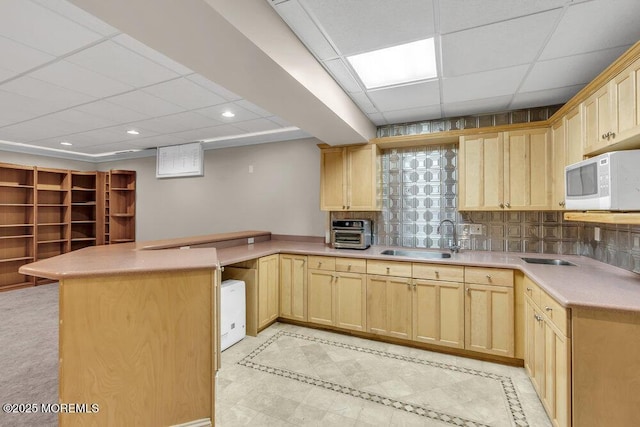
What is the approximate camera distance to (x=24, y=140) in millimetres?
4887

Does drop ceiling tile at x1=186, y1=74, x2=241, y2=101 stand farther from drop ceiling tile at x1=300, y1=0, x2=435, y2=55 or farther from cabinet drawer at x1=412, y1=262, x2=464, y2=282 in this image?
cabinet drawer at x1=412, y1=262, x2=464, y2=282

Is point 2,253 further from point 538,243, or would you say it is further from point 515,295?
point 538,243

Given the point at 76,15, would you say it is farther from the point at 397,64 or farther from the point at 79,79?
the point at 397,64

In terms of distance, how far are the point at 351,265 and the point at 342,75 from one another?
1.98m

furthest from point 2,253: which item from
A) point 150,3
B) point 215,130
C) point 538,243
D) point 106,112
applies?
point 538,243

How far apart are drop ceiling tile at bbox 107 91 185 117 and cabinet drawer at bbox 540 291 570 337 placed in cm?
385

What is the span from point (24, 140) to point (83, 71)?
12.5ft

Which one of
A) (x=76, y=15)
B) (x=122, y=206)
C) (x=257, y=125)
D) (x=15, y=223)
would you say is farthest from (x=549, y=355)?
(x=15, y=223)

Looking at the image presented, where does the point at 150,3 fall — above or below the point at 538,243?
above

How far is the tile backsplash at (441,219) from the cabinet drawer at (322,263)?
84 centimetres

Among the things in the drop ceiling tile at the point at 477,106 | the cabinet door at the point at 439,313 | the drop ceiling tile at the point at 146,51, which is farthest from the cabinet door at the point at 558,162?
the drop ceiling tile at the point at 146,51

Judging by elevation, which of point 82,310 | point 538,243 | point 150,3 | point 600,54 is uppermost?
point 600,54

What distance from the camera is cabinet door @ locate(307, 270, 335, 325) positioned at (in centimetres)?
346

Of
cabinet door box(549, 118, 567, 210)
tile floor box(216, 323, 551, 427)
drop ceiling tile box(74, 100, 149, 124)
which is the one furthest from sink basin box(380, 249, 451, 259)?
drop ceiling tile box(74, 100, 149, 124)
